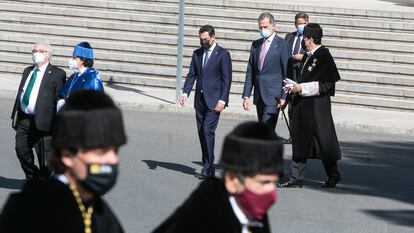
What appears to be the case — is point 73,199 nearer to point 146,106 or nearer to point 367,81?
point 146,106

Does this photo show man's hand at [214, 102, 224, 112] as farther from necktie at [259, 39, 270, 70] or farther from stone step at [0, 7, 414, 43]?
stone step at [0, 7, 414, 43]

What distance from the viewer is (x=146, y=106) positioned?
20078mm

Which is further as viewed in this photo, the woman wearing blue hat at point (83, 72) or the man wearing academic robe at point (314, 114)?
the man wearing academic robe at point (314, 114)

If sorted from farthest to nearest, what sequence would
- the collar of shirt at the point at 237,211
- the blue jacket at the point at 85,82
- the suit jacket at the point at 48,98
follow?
the suit jacket at the point at 48,98 < the blue jacket at the point at 85,82 < the collar of shirt at the point at 237,211

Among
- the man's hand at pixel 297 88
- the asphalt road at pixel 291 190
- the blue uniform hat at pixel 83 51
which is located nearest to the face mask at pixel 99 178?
the asphalt road at pixel 291 190

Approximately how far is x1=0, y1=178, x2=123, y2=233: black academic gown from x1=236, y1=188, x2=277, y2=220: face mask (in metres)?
0.63

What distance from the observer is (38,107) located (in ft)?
39.4

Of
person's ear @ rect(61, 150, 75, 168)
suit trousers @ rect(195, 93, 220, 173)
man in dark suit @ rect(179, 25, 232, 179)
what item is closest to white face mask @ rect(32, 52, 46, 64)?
man in dark suit @ rect(179, 25, 232, 179)

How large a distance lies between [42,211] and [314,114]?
904 cm

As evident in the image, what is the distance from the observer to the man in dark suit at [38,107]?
12.0 metres

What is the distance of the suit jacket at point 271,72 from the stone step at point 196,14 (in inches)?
329

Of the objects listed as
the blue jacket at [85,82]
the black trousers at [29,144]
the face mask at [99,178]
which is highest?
the face mask at [99,178]

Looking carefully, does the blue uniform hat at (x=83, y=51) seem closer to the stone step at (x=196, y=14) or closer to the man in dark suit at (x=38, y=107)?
the man in dark suit at (x=38, y=107)

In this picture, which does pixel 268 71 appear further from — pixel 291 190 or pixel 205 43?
pixel 291 190
